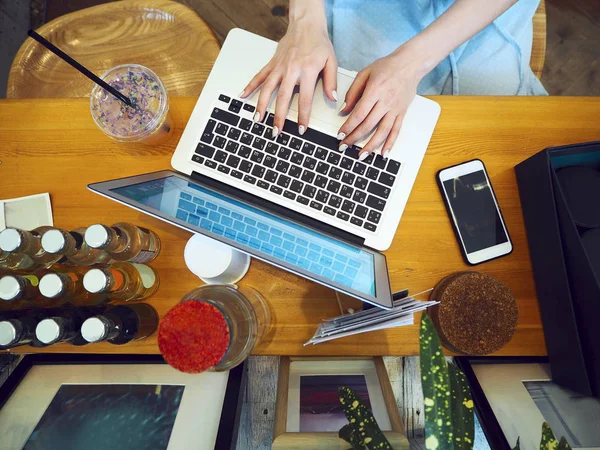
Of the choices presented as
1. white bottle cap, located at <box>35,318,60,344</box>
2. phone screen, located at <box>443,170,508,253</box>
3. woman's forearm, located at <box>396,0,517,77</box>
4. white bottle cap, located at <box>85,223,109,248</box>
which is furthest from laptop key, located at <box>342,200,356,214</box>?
white bottle cap, located at <box>35,318,60,344</box>

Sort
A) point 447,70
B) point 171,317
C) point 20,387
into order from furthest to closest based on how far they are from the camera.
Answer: point 447,70 < point 20,387 < point 171,317

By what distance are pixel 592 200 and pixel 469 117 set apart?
0.27 m

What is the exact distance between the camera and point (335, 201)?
0.71 metres

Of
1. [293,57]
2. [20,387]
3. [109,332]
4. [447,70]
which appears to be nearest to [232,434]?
[109,332]

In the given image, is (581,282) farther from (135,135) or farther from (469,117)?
(135,135)

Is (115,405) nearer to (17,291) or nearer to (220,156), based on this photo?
(17,291)

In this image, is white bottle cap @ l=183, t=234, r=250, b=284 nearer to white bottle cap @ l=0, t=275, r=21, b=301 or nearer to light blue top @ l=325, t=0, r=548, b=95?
white bottle cap @ l=0, t=275, r=21, b=301

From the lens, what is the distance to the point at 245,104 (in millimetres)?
747

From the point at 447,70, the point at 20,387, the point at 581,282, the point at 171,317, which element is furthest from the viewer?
the point at 447,70

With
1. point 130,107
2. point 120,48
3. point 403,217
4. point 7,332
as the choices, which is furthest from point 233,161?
point 120,48

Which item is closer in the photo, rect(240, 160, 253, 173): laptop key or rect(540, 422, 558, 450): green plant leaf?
rect(540, 422, 558, 450): green plant leaf

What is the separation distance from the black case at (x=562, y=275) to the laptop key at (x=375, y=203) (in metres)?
0.28

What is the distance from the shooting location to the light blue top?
925mm

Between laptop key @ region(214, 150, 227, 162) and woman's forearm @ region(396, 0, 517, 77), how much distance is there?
42 centimetres
